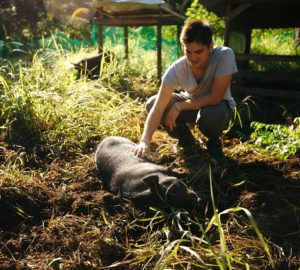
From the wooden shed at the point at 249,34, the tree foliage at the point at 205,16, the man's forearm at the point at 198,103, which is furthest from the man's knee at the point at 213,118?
the tree foliage at the point at 205,16

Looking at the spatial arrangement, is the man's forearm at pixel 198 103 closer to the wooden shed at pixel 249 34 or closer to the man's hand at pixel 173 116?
the man's hand at pixel 173 116

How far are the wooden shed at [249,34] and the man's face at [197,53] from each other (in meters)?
2.09

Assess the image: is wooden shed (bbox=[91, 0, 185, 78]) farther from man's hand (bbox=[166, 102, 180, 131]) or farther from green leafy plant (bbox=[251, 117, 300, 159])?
green leafy plant (bbox=[251, 117, 300, 159])

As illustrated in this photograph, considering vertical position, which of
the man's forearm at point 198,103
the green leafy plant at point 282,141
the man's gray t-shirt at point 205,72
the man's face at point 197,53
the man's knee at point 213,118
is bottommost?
the green leafy plant at point 282,141

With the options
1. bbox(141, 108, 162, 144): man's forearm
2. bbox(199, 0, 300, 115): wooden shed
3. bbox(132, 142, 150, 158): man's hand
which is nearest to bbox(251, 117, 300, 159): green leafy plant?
bbox(141, 108, 162, 144): man's forearm

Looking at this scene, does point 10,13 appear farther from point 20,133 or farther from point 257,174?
point 257,174

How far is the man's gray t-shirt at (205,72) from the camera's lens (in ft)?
9.61

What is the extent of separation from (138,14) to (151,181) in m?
5.41

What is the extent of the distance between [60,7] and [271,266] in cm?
1524

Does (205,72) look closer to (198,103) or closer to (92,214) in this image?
(198,103)

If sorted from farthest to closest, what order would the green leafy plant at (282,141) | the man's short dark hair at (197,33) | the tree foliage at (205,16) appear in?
the tree foliage at (205,16)
the green leafy plant at (282,141)
the man's short dark hair at (197,33)

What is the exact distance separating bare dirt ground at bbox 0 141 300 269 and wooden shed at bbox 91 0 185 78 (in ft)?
12.2

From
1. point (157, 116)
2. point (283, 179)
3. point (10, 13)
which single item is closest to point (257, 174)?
point (283, 179)

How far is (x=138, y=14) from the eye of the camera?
7.02m
